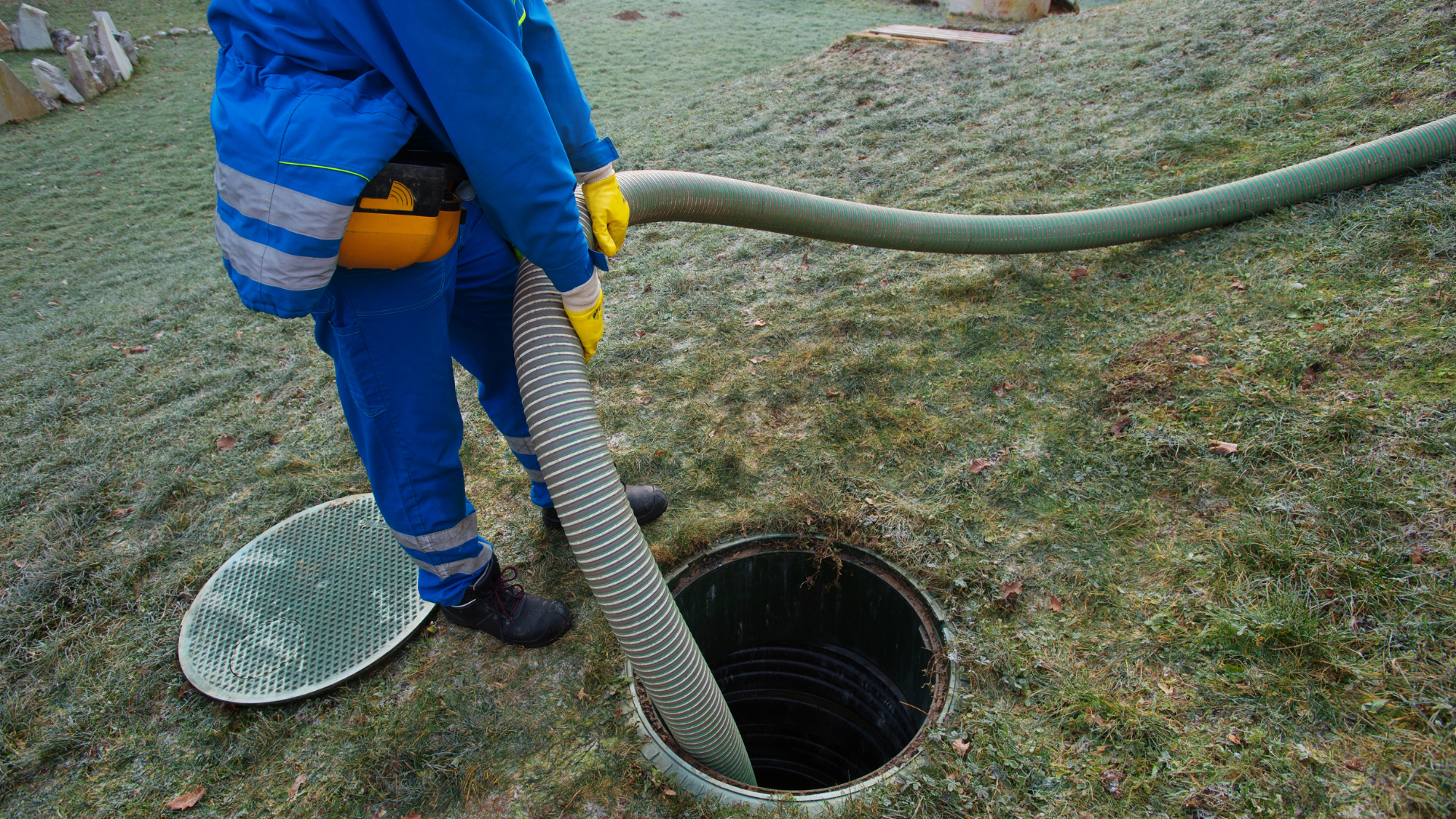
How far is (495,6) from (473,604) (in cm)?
161

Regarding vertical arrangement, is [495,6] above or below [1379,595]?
above

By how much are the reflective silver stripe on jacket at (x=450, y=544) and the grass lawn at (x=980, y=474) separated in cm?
28

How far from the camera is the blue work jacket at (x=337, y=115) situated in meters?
1.39

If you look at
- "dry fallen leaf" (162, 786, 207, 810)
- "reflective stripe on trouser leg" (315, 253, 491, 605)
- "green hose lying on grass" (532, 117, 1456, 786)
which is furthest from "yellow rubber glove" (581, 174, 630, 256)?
"dry fallen leaf" (162, 786, 207, 810)

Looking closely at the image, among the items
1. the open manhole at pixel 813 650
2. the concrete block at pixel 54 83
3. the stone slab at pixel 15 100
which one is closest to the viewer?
the open manhole at pixel 813 650

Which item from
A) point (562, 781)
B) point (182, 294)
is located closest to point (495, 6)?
point (562, 781)

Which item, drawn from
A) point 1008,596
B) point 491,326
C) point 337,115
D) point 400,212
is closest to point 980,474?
point 1008,596

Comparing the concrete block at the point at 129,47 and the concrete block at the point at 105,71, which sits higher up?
the concrete block at the point at 129,47

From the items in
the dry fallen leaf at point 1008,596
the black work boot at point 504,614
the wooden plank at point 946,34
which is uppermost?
the wooden plank at point 946,34

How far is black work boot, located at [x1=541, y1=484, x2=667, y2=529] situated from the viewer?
102 inches

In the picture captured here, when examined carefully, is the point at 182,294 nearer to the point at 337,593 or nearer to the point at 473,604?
the point at 337,593

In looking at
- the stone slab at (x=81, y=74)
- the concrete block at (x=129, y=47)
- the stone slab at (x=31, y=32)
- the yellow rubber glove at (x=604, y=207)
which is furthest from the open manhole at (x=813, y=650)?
the stone slab at (x=31, y=32)

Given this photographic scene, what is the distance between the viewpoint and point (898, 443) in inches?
110

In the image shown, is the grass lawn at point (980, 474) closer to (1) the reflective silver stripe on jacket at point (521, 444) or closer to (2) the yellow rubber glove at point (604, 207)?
(1) the reflective silver stripe on jacket at point (521, 444)
